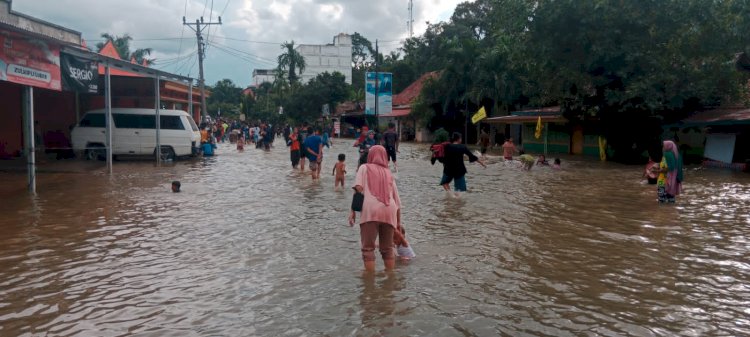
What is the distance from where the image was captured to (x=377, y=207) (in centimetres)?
588

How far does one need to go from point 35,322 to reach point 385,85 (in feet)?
114

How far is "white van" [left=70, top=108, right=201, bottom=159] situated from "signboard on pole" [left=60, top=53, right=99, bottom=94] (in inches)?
197

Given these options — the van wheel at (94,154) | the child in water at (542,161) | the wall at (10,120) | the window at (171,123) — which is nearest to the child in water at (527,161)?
the child in water at (542,161)

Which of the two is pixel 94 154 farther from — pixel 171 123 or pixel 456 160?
pixel 456 160

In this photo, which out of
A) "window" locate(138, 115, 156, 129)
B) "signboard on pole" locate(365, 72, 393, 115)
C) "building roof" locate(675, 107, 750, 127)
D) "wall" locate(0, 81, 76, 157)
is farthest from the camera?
"signboard on pole" locate(365, 72, 393, 115)

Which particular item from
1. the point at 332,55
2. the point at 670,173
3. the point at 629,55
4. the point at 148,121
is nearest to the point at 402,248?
the point at 670,173

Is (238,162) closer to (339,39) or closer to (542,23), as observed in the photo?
(542,23)

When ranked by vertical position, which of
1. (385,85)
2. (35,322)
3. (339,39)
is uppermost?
(339,39)

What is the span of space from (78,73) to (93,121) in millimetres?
6151

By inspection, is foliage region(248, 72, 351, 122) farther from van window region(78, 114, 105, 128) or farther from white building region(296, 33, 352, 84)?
van window region(78, 114, 105, 128)

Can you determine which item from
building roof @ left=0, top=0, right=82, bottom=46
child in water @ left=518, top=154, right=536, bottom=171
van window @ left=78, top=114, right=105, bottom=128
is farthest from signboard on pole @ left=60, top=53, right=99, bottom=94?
child in water @ left=518, top=154, right=536, bottom=171

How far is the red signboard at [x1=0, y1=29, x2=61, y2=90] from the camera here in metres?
10.9

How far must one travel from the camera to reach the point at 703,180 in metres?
16.9

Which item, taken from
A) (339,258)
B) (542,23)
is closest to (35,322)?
(339,258)
